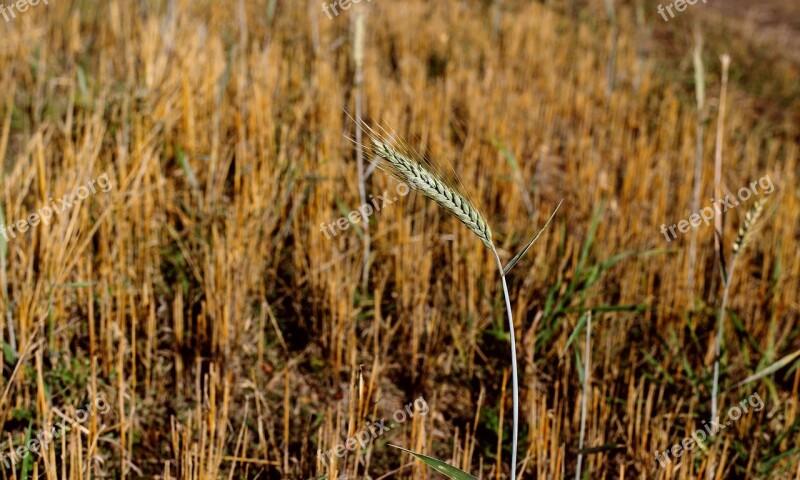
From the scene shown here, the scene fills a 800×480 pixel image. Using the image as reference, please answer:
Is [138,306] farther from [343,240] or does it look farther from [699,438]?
[699,438]

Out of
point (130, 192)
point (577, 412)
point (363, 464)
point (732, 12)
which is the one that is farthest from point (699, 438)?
point (732, 12)

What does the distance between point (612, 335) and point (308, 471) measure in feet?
3.51

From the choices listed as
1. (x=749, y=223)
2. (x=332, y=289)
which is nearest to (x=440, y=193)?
(x=749, y=223)

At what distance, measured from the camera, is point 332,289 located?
229cm

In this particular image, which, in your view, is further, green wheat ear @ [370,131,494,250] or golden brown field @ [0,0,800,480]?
golden brown field @ [0,0,800,480]

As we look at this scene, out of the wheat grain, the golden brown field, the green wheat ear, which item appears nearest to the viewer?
the green wheat ear

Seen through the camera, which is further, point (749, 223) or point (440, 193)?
point (749, 223)

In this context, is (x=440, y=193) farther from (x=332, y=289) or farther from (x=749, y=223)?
(x=332, y=289)

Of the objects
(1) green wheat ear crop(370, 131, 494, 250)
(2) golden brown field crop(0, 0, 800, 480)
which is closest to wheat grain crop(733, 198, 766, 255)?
(2) golden brown field crop(0, 0, 800, 480)

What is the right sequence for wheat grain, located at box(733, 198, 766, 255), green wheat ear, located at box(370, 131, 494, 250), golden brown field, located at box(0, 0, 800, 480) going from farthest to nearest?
golden brown field, located at box(0, 0, 800, 480) → wheat grain, located at box(733, 198, 766, 255) → green wheat ear, located at box(370, 131, 494, 250)

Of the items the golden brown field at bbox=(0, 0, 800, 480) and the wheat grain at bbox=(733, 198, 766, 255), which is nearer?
the wheat grain at bbox=(733, 198, 766, 255)

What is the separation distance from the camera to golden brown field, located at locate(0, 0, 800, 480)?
1.98m

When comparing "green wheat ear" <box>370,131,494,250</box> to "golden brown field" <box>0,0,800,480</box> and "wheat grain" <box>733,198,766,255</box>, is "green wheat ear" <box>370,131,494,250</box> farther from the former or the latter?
"wheat grain" <box>733,198,766,255</box>

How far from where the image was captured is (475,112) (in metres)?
3.96
